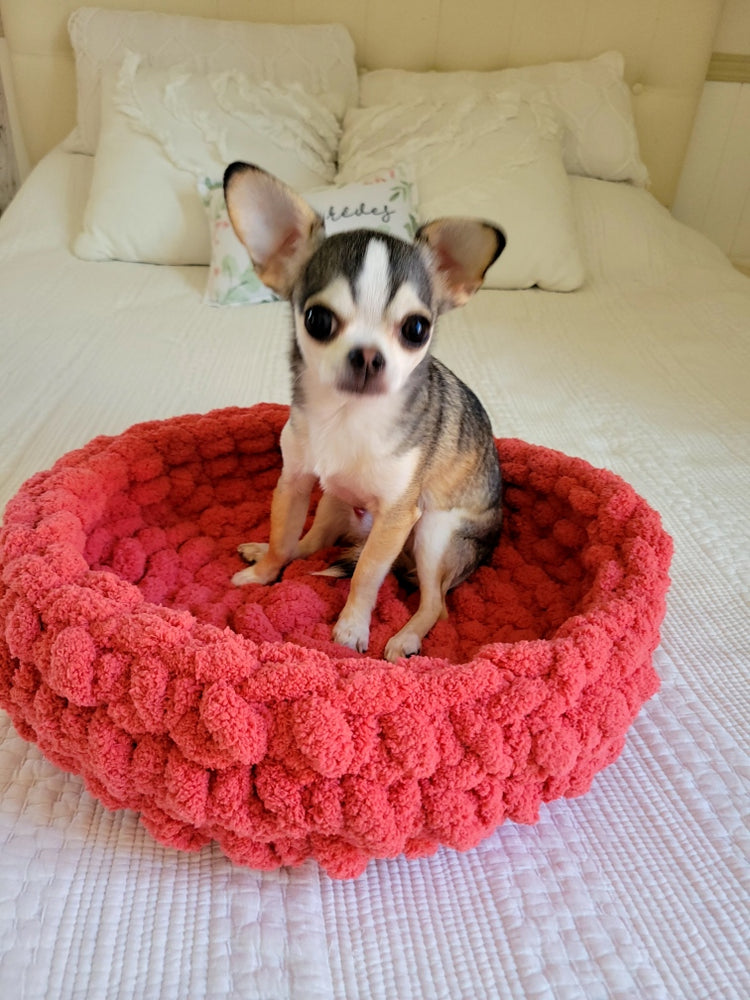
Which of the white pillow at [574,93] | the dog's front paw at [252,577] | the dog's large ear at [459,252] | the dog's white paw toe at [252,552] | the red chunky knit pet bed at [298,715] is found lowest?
the dog's white paw toe at [252,552]

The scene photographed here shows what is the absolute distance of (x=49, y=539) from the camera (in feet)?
3.05

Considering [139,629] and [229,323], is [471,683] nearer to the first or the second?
[139,629]

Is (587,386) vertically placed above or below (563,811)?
below

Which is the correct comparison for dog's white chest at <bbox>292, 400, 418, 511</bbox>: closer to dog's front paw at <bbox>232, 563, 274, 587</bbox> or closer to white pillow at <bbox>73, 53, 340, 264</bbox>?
dog's front paw at <bbox>232, 563, 274, 587</bbox>

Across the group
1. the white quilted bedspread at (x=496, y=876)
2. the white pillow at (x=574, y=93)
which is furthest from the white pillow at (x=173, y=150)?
the white quilted bedspread at (x=496, y=876)

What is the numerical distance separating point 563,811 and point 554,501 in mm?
587

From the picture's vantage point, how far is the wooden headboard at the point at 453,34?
2.53 meters

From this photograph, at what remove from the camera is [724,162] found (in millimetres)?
2863

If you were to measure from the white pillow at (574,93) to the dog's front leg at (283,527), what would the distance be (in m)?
1.75

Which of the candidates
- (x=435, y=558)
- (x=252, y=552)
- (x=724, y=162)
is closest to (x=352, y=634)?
(x=435, y=558)

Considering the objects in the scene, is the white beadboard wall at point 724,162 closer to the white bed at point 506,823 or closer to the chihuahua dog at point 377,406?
the white bed at point 506,823

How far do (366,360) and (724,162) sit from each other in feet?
8.78

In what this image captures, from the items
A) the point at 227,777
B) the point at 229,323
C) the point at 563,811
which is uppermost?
the point at 227,777

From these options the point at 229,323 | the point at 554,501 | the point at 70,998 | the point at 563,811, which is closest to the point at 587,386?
the point at 554,501
